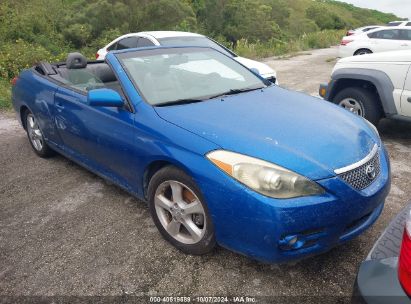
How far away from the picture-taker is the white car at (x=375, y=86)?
462cm

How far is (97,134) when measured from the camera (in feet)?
10.9

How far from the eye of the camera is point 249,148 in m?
2.36

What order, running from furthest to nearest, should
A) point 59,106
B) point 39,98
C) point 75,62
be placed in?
1. point 75,62
2. point 39,98
3. point 59,106

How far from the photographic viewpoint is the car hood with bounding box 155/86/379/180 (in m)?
2.32

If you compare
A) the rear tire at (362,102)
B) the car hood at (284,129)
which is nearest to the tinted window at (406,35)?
the rear tire at (362,102)

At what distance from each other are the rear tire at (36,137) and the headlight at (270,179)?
124 inches

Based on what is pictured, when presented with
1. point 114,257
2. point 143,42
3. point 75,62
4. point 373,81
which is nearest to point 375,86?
point 373,81

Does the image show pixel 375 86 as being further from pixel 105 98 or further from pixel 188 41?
pixel 188 41

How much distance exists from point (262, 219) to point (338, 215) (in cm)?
48

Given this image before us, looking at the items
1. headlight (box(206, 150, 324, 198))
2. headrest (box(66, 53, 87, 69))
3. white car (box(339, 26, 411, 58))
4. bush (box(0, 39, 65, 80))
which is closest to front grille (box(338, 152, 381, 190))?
headlight (box(206, 150, 324, 198))

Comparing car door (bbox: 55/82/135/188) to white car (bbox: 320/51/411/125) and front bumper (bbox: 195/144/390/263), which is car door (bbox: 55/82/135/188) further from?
white car (bbox: 320/51/411/125)

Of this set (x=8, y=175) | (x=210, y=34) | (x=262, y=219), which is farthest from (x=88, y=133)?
(x=210, y=34)

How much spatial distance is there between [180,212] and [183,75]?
134cm

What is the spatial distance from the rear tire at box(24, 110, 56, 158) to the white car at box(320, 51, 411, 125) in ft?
13.3
